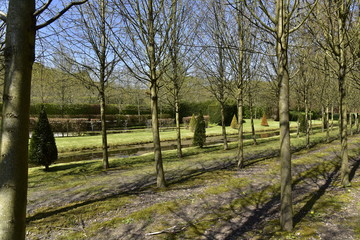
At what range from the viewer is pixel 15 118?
1.86 meters

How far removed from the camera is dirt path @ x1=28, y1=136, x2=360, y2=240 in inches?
155

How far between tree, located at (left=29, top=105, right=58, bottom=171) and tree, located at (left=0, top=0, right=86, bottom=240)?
29.7 feet

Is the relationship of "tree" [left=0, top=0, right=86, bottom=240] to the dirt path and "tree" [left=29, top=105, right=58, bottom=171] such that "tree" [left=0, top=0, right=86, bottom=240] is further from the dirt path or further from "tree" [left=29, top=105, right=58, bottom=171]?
"tree" [left=29, top=105, right=58, bottom=171]

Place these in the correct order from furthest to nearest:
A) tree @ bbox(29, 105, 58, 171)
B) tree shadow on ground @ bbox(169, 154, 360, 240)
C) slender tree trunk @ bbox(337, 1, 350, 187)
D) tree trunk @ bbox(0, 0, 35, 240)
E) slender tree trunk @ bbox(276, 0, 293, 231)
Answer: tree @ bbox(29, 105, 58, 171) → slender tree trunk @ bbox(337, 1, 350, 187) → tree shadow on ground @ bbox(169, 154, 360, 240) → slender tree trunk @ bbox(276, 0, 293, 231) → tree trunk @ bbox(0, 0, 35, 240)

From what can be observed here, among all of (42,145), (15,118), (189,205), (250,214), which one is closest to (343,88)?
(250,214)

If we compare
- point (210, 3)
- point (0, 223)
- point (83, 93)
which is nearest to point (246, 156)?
point (210, 3)

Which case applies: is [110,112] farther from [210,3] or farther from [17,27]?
[17,27]

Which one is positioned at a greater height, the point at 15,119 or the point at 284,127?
the point at 15,119

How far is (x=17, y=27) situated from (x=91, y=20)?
7.95 metres

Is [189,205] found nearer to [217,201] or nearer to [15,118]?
[217,201]

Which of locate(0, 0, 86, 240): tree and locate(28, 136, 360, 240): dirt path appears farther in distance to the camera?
locate(28, 136, 360, 240): dirt path

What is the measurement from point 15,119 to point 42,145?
9.09 metres

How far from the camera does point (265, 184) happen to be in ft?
21.4

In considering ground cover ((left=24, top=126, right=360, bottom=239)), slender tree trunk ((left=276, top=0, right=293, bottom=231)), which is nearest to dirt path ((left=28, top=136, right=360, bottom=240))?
ground cover ((left=24, top=126, right=360, bottom=239))
